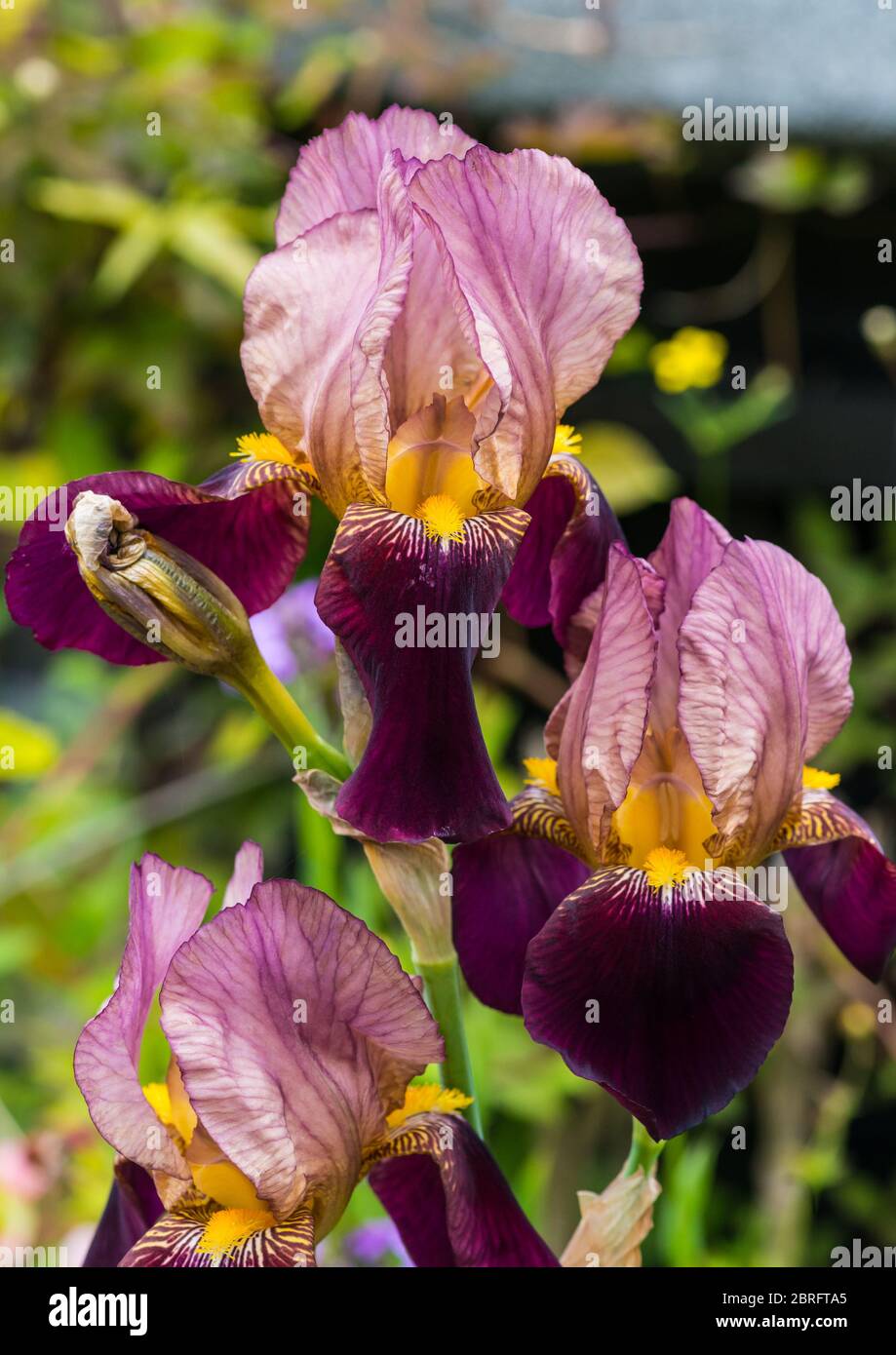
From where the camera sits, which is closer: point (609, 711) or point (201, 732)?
point (609, 711)

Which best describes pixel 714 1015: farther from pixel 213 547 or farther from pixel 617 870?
pixel 213 547

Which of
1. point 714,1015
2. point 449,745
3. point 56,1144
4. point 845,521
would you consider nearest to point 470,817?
point 449,745

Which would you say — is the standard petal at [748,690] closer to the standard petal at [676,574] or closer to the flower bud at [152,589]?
the standard petal at [676,574]

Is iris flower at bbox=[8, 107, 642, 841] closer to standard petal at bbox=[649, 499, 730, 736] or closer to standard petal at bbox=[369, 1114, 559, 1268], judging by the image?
standard petal at bbox=[649, 499, 730, 736]

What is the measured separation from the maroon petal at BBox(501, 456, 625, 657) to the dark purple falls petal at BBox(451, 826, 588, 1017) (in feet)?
0.38

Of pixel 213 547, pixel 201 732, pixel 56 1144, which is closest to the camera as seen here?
pixel 213 547

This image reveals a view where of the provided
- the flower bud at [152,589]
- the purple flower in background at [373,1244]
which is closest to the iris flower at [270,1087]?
the flower bud at [152,589]

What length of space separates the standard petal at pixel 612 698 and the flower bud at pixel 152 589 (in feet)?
0.55

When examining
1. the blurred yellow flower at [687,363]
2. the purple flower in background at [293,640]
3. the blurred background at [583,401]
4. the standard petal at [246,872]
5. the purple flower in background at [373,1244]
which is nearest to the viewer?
the standard petal at [246,872]

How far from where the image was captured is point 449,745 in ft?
1.82

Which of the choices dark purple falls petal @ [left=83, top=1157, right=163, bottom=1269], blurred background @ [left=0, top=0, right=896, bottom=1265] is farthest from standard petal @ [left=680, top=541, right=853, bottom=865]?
blurred background @ [left=0, top=0, right=896, bottom=1265]

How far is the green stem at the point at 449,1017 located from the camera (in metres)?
0.66

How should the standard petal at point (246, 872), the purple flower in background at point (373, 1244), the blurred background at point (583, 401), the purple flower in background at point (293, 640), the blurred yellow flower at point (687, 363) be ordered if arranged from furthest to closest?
the blurred background at point (583, 401) → the blurred yellow flower at point (687, 363) → the purple flower in background at point (293, 640) → the purple flower in background at point (373, 1244) → the standard petal at point (246, 872)
